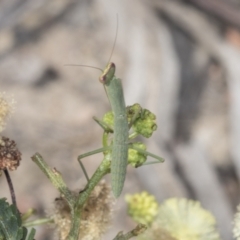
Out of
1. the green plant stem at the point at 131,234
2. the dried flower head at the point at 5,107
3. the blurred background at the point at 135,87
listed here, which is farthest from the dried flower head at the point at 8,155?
the blurred background at the point at 135,87

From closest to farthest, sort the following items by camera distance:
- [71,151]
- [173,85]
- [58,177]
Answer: [58,177] → [173,85] → [71,151]

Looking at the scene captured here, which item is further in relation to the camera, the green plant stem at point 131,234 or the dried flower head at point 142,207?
the dried flower head at point 142,207

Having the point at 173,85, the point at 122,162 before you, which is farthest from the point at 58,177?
the point at 173,85

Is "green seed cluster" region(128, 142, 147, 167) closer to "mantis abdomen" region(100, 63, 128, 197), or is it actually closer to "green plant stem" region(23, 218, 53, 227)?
"mantis abdomen" region(100, 63, 128, 197)

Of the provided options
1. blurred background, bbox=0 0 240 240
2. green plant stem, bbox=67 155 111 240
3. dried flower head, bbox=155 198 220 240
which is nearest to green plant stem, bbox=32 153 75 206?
green plant stem, bbox=67 155 111 240

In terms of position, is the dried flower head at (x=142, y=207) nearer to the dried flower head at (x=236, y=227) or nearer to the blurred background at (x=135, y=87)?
the dried flower head at (x=236, y=227)

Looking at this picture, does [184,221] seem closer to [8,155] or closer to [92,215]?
[92,215]

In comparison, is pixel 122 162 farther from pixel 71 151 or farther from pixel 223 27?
pixel 223 27
